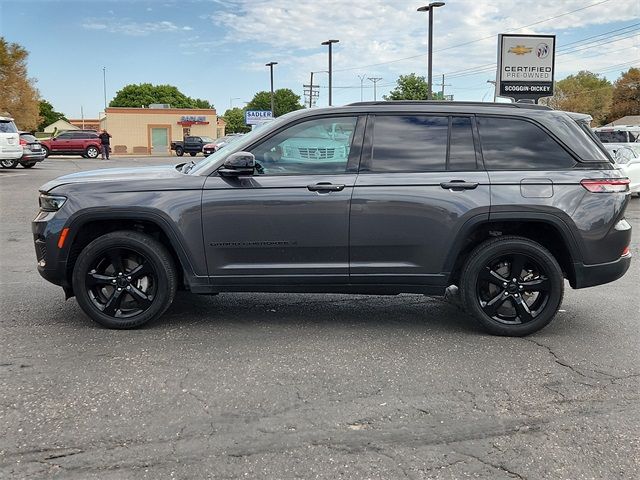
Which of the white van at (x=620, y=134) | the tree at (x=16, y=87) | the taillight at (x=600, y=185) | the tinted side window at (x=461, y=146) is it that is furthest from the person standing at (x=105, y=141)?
the taillight at (x=600, y=185)

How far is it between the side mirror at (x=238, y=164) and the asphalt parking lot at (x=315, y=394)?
4.29 feet

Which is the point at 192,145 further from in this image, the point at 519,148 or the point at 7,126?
the point at 519,148

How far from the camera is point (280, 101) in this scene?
10612 centimetres

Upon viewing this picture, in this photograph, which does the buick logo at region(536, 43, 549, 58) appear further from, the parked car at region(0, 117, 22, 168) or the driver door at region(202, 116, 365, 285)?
the driver door at region(202, 116, 365, 285)

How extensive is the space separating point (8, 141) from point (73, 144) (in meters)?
18.0

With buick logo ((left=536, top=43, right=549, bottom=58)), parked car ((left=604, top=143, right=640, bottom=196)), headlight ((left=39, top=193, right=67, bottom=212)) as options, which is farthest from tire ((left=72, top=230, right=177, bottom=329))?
buick logo ((left=536, top=43, right=549, bottom=58))

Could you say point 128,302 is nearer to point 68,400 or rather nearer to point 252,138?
point 68,400

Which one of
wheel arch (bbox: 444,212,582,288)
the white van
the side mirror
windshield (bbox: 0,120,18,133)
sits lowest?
wheel arch (bbox: 444,212,582,288)

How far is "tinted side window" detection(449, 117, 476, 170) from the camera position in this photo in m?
4.77

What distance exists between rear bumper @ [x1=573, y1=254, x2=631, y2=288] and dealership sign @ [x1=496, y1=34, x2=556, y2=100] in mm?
17968

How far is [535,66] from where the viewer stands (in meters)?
21.8

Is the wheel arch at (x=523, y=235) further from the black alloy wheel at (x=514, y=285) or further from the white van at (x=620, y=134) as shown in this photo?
the white van at (x=620, y=134)

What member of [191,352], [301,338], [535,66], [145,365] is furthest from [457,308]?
[535,66]

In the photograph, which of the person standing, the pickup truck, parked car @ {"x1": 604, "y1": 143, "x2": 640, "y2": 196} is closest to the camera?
parked car @ {"x1": 604, "y1": 143, "x2": 640, "y2": 196}
